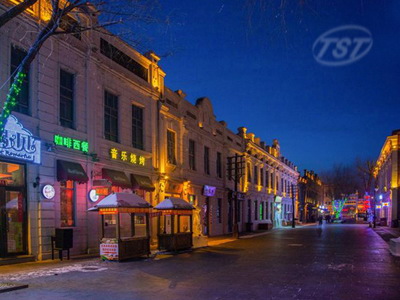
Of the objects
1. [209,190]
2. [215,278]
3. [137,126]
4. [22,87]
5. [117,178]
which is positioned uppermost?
[22,87]

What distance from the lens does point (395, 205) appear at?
3944cm

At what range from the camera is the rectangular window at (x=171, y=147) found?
25516mm

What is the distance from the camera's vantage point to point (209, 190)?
1217 inches

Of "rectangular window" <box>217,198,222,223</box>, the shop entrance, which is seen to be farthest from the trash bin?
"rectangular window" <box>217,198,222,223</box>

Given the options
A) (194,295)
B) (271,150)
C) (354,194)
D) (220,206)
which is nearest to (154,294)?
(194,295)

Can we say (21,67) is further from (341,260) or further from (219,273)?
(341,260)

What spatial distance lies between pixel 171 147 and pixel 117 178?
728cm

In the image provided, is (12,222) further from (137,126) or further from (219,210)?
(219,210)

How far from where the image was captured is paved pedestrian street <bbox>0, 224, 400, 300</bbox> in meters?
9.10

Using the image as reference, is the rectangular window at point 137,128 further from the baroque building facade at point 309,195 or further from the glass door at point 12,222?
the baroque building facade at point 309,195

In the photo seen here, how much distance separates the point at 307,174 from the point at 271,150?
107 feet

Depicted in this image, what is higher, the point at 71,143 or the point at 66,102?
the point at 66,102

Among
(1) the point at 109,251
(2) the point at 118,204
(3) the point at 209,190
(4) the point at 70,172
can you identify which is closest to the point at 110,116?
(4) the point at 70,172

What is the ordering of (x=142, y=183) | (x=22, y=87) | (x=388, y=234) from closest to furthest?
(x=22, y=87) → (x=142, y=183) → (x=388, y=234)
